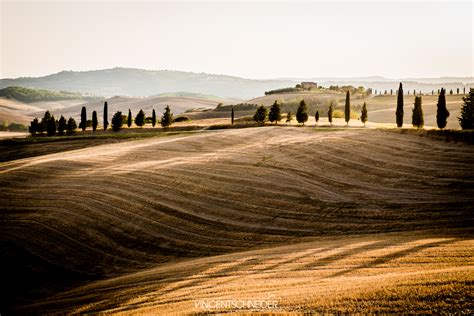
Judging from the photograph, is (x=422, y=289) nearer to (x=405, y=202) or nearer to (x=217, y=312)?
(x=217, y=312)

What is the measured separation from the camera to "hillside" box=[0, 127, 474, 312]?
59.2ft

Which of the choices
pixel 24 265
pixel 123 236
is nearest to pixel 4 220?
pixel 24 265

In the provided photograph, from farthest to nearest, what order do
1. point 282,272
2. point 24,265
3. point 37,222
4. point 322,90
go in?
point 322,90 → point 37,222 → point 24,265 → point 282,272

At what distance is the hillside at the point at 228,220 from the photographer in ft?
59.2

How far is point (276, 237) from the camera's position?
973 inches

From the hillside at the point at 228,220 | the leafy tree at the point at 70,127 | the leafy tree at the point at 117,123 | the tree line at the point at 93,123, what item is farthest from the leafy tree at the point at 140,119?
the hillside at the point at 228,220

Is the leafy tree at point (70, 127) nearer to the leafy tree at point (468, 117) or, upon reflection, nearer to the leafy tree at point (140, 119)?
the leafy tree at point (140, 119)

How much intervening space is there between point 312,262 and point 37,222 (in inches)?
684

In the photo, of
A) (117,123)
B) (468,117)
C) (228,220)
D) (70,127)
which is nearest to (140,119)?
(117,123)

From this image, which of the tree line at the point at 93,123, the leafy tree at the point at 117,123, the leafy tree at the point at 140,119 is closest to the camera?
the leafy tree at the point at 117,123

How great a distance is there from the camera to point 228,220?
2709 centimetres

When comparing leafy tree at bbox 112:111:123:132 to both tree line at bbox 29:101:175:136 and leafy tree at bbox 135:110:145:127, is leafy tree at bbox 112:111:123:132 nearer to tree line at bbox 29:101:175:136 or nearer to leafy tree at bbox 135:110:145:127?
tree line at bbox 29:101:175:136

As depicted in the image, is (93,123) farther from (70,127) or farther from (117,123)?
(117,123)

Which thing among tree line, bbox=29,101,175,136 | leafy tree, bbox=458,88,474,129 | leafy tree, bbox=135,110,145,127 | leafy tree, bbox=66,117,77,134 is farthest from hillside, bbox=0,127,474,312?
leafy tree, bbox=66,117,77,134
